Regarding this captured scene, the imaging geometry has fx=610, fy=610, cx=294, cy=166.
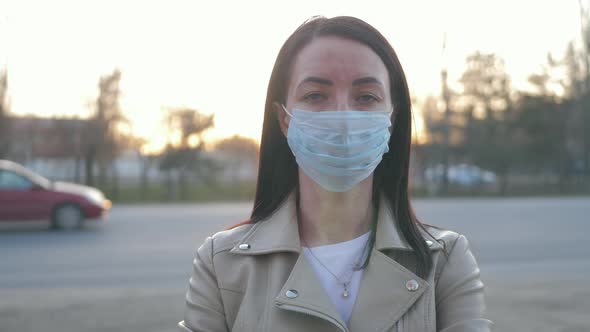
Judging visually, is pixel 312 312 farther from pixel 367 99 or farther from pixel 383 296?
pixel 367 99

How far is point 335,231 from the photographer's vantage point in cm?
199

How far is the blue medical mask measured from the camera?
1998mm

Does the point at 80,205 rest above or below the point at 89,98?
below

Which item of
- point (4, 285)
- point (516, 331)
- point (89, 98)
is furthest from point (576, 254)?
point (89, 98)

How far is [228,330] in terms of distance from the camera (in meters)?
1.85

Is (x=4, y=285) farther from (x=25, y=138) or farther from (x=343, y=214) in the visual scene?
(x=25, y=138)

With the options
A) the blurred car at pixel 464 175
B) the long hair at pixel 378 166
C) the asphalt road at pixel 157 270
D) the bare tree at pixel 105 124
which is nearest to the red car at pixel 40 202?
the asphalt road at pixel 157 270

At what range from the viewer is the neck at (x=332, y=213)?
199 centimetres

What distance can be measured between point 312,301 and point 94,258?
8.92 meters

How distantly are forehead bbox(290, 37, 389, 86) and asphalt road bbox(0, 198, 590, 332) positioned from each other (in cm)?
414

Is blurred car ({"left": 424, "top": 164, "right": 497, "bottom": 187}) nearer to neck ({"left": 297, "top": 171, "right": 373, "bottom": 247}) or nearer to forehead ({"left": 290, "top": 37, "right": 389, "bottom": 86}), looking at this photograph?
neck ({"left": 297, "top": 171, "right": 373, "bottom": 247})

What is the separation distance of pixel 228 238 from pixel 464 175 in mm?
45130

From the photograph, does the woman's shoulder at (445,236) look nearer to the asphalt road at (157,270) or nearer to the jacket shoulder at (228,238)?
the jacket shoulder at (228,238)

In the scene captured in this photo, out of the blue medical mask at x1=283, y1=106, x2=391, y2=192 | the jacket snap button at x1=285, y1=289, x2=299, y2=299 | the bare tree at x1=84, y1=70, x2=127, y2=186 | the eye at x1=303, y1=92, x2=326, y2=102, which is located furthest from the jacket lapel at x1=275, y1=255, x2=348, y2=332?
the bare tree at x1=84, y1=70, x2=127, y2=186
